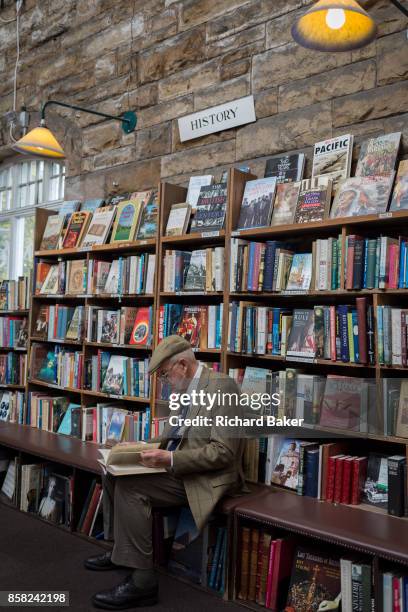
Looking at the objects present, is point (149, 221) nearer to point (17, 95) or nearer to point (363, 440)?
point (363, 440)

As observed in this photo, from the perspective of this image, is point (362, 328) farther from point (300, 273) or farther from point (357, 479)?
point (357, 479)

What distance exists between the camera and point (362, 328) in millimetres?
2711

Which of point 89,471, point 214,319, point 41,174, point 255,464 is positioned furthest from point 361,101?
point 41,174

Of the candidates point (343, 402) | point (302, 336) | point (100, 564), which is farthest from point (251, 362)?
point (100, 564)

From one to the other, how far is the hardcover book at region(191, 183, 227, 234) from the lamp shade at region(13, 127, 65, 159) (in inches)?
48.1

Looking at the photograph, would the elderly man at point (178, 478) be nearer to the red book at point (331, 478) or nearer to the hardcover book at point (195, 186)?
the red book at point (331, 478)

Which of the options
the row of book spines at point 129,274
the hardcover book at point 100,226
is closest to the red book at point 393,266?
the row of book spines at point 129,274

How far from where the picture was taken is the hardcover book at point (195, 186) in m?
3.76

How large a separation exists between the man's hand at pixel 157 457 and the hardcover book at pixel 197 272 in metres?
1.10

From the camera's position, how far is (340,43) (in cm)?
254

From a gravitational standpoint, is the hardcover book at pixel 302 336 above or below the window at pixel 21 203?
below

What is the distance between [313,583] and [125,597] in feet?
2.68

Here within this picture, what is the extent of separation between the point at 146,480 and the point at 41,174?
3834mm

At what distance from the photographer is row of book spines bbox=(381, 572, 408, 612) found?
2195 mm
